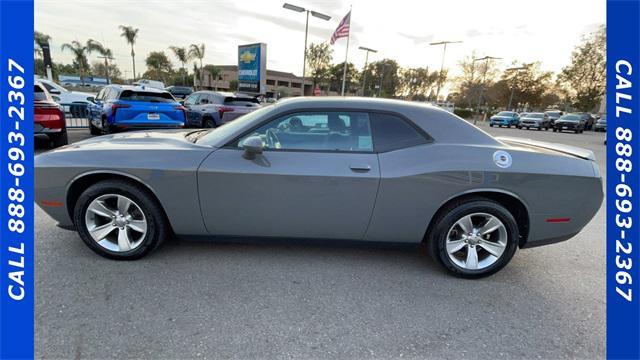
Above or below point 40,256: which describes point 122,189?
above

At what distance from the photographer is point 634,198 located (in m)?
2.12

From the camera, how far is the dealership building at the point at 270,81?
74100mm

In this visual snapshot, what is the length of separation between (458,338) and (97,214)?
3013 mm

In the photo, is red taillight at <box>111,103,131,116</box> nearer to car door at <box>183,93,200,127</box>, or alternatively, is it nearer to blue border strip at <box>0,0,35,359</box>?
car door at <box>183,93,200,127</box>

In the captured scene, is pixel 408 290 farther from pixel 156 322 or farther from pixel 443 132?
pixel 156 322

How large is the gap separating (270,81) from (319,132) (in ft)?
300

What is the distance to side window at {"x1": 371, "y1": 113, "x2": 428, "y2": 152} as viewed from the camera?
282 cm

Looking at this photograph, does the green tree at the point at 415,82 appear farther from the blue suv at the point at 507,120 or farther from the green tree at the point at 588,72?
the blue suv at the point at 507,120

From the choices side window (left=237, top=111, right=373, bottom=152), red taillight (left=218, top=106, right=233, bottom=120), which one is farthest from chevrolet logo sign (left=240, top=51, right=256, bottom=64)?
side window (left=237, top=111, right=373, bottom=152)

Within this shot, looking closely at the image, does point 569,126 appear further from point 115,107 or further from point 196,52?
point 196,52

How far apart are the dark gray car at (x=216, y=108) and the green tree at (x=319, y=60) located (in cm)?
3887

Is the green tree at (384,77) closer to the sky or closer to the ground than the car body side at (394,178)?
closer to the sky

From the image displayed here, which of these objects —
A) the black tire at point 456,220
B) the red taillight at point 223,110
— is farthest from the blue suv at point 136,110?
the black tire at point 456,220

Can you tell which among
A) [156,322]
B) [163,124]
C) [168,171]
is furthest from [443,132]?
[163,124]
